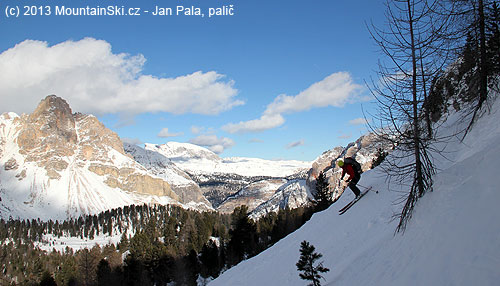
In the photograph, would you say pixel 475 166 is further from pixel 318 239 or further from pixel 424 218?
pixel 318 239

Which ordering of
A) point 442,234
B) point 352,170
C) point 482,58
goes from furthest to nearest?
1. point 352,170
2. point 482,58
3. point 442,234

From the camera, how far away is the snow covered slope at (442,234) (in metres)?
5.87

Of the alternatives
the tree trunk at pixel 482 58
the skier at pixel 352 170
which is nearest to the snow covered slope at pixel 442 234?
the tree trunk at pixel 482 58

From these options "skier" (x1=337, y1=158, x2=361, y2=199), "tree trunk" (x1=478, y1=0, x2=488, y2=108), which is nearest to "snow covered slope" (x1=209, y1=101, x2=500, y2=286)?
"tree trunk" (x1=478, y1=0, x2=488, y2=108)

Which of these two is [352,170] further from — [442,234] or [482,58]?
[442,234]

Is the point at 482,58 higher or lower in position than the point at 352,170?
higher

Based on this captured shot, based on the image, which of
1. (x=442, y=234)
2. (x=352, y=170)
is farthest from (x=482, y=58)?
(x=352, y=170)

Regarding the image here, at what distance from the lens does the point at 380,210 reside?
1334 centimetres

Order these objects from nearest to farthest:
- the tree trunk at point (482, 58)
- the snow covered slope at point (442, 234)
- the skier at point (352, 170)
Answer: the snow covered slope at point (442, 234)
the tree trunk at point (482, 58)
the skier at point (352, 170)

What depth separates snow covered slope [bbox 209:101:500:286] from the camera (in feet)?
19.3

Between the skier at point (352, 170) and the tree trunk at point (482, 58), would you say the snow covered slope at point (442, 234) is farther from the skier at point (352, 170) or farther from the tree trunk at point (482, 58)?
the skier at point (352, 170)

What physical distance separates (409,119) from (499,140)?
92.8 inches

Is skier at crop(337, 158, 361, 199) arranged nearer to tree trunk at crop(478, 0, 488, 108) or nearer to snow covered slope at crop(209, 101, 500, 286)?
snow covered slope at crop(209, 101, 500, 286)

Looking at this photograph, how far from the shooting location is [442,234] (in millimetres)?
7129
